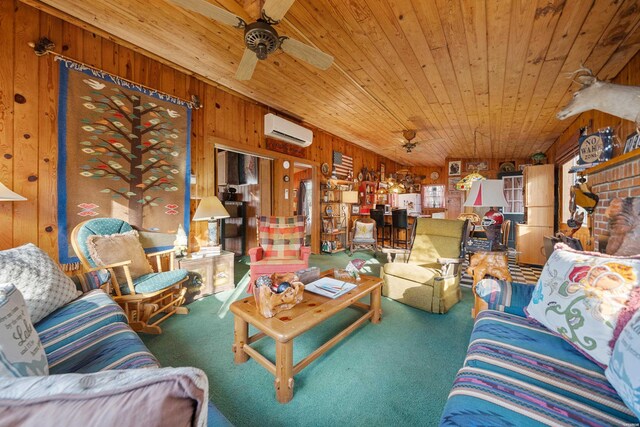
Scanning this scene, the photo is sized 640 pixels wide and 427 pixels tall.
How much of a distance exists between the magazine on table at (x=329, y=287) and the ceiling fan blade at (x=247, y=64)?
180 cm

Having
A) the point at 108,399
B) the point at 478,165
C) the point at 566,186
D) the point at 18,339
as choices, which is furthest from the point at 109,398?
the point at 478,165

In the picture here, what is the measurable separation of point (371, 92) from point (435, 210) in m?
6.10

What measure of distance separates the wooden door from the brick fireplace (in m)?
5.00

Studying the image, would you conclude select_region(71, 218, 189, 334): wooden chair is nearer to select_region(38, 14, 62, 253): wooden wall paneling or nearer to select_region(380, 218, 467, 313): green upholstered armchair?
select_region(38, 14, 62, 253): wooden wall paneling

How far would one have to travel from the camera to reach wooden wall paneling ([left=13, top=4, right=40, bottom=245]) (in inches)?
75.8

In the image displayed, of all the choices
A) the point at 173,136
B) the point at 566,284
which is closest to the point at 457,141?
the point at 566,284

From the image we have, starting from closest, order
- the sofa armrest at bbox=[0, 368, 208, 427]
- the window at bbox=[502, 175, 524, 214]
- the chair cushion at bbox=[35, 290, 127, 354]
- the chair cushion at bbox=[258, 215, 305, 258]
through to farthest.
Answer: the sofa armrest at bbox=[0, 368, 208, 427]
the chair cushion at bbox=[35, 290, 127, 354]
the chair cushion at bbox=[258, 215, 305, 258]
the window at bbox=[502, 175, 524, 214]

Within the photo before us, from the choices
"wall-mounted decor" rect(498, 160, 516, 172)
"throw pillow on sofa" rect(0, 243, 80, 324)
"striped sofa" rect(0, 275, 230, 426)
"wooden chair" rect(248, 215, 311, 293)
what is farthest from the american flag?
"striped sofa" rect(0, 275, 230, 426)

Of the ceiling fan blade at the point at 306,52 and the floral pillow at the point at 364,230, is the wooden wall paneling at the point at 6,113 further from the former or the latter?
the floral pillow at the point at 364,230

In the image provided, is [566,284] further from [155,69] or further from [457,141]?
[457,141]

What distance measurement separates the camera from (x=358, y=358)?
5.59 ft

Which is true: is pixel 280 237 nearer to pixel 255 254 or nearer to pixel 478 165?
pixel 255 254

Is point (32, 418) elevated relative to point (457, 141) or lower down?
lower down

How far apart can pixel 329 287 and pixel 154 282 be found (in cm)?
145
